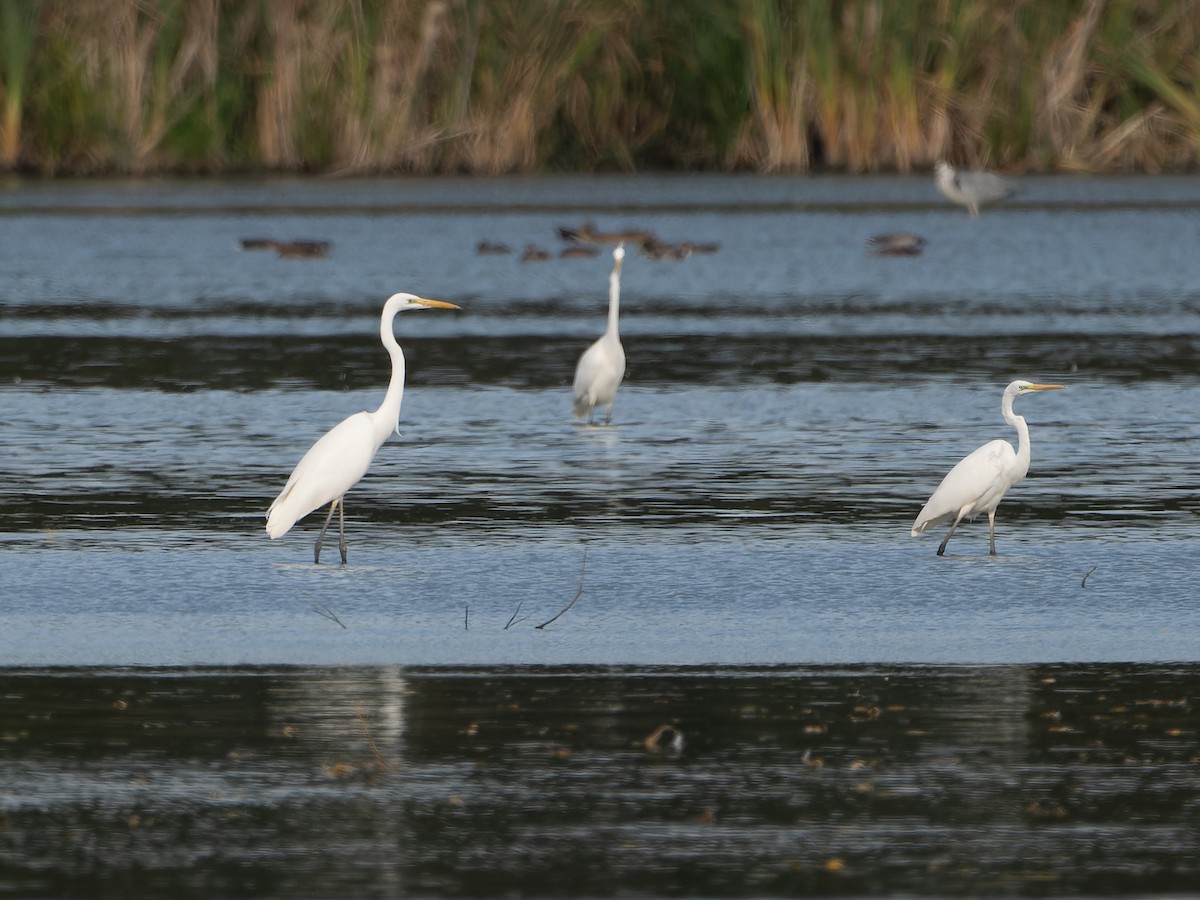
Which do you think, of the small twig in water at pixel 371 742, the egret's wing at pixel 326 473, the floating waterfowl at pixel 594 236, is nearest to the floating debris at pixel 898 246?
the floating waterfowl at pixel 594 236

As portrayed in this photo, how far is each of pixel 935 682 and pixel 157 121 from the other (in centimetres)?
2421

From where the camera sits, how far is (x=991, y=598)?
7707 mm

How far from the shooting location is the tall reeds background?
2862 centimetres

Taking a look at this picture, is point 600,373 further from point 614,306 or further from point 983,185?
point 983,185

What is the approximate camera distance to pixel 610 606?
7629 mm

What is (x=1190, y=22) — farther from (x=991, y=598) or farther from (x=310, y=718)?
(x=310, y=718)

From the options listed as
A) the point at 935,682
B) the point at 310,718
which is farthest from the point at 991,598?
the point at 310,718

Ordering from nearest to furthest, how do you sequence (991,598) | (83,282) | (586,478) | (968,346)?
(991,598), (586,478), (968,346), (83,282)

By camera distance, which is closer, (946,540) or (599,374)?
(946,540)

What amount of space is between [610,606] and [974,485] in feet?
5.05

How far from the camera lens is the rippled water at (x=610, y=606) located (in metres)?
4.92

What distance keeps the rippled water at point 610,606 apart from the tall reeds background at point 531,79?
10.7m

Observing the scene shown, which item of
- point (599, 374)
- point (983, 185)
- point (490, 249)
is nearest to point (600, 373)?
point (599, 374)

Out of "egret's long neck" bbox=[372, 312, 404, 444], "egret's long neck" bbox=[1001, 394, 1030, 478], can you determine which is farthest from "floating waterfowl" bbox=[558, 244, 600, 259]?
"egret's long neck" bbox=[1001, 394, 1030, 478]
